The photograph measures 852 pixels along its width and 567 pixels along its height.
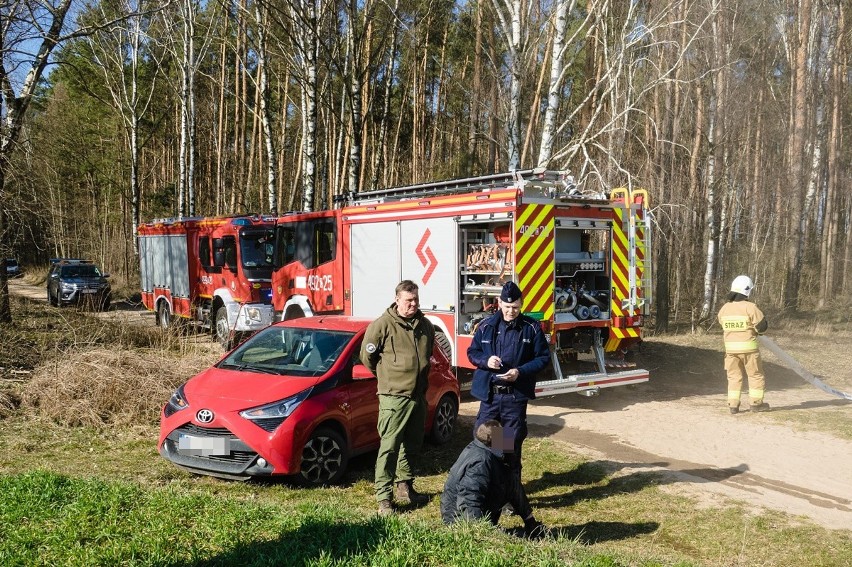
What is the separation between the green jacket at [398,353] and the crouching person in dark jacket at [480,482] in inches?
43.6

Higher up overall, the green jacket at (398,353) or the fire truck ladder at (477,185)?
the fire truck ladder at (477,185)

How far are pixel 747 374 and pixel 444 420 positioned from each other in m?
4.54

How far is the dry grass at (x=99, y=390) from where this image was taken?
8484mm

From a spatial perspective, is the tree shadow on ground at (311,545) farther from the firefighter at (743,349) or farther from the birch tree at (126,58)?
the birch tree at (126,58)

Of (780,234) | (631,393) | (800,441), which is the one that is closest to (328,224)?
(631,393)

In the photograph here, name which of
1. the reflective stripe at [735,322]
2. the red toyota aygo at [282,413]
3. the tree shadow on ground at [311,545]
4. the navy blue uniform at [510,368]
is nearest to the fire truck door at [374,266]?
the red toyota aygo at [282,413]

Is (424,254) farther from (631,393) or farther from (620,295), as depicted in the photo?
(631,393)

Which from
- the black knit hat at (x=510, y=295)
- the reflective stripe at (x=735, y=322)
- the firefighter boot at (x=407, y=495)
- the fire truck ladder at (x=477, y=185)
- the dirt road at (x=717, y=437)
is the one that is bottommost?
the dirt road at (x=717, y=437)

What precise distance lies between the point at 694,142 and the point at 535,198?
10177 millimetres

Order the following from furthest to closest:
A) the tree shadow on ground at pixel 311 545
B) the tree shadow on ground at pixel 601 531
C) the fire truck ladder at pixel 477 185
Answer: the fire truck ladder at pixel 477 185
the tree shadow on ground at pixel 601 531
the tree shadow on ground at pixel 311 545

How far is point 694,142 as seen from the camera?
18.0m

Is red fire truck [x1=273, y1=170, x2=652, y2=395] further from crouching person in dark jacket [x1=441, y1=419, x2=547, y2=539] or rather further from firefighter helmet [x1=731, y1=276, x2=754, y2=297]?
crouching person in dark jacket [x1=441, y1=419, x2=547, y2=539]

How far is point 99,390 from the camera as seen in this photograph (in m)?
8.68

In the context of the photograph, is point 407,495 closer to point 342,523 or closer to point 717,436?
point 342,523
